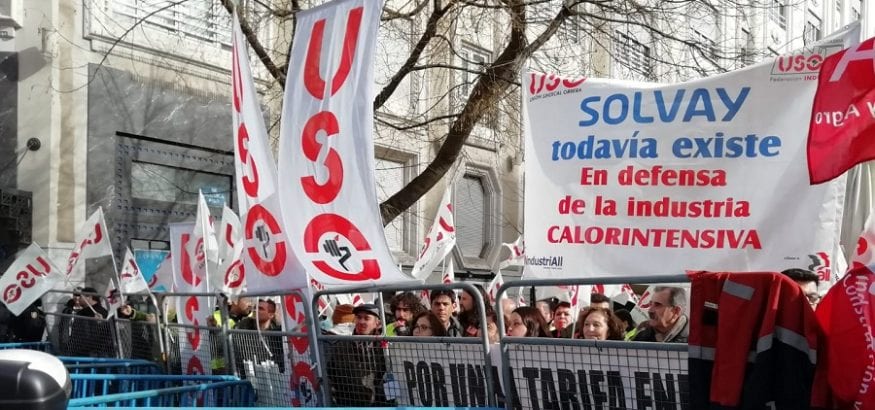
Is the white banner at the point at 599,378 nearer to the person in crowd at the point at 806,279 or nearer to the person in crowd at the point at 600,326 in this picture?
the person in crowd at the point at 600,326

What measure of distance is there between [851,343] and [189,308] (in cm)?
743

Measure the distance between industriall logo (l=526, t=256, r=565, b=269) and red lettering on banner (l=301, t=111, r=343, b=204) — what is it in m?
1.51

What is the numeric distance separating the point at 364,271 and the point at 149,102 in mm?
12081

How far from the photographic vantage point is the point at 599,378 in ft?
15.9

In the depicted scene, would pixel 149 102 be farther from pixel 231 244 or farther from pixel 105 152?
pixel 231 244

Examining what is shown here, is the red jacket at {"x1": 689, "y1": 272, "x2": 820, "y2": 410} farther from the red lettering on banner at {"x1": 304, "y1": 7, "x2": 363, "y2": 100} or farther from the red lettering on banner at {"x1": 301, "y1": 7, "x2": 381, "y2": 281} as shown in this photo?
the red lettering on banner at {"x1": 304, "y1": 7, "x2": 363, "y2": 100}

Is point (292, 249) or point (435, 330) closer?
point (292, 249)

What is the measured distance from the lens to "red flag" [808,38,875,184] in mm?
4816

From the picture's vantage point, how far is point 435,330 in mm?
6809

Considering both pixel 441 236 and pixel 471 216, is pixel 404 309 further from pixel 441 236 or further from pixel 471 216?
pixel 471 216

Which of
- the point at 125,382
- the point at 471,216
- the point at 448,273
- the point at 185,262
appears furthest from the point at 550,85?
the point at 471,216

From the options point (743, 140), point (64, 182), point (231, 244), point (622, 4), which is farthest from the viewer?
point (64, 182)

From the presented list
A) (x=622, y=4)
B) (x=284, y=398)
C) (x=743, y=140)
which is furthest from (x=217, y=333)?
(x=622, y=4)

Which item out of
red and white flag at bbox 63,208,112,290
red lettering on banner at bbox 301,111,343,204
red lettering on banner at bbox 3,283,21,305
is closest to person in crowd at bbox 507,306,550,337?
red lettering on banner at bbox 301,111,343,204
